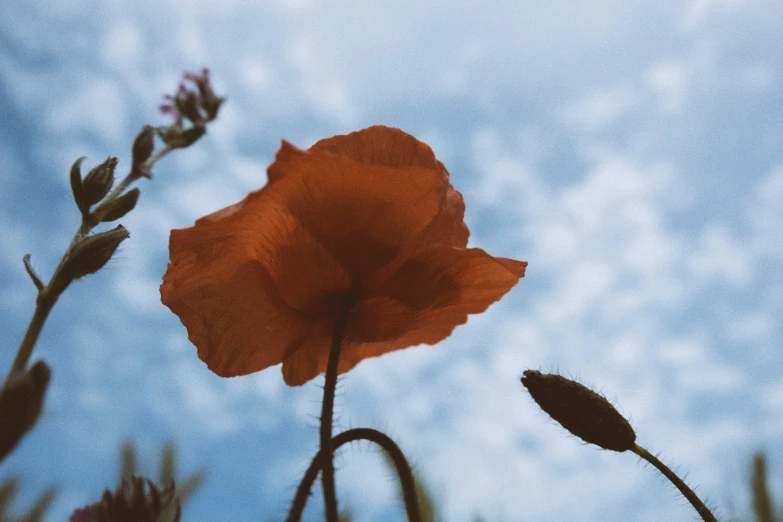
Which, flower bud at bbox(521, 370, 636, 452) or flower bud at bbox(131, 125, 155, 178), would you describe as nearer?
flower bud at bbox(521, 370, 636, 452)

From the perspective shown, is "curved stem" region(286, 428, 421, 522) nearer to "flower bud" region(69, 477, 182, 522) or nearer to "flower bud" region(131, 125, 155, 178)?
"flower bud" region(69, 477, 182, 522)

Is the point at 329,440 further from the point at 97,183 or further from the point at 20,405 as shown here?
the point at 97,183

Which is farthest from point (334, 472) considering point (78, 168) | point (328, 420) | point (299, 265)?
point (78, 168)

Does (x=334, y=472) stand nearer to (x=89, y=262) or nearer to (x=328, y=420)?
(x=328, y=420)

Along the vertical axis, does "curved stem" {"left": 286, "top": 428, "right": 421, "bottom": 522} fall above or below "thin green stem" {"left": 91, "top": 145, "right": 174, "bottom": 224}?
below

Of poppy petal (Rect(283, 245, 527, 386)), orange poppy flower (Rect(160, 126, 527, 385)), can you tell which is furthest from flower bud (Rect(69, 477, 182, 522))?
poppy petal (Rect(283, 245, 527, 386))

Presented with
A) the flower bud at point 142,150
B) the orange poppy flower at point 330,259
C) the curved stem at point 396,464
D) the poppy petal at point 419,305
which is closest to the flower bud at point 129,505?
the curved stem at point 396,464
